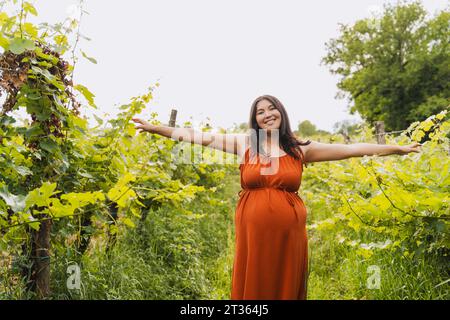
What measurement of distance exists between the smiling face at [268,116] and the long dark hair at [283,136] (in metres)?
0.02

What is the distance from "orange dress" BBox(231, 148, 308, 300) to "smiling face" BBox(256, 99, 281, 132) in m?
0.31

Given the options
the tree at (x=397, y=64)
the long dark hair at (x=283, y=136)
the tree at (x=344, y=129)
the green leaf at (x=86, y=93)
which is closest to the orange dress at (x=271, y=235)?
the long dark hair at (x=283, y=136)

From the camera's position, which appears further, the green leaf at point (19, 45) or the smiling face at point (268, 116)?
the smiling face at point (268, 116)

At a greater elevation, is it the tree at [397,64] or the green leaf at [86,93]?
the tree at [397,64]

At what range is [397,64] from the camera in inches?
1220

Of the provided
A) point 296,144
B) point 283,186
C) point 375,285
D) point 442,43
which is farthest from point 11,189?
point 442,43

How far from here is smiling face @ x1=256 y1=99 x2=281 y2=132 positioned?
306 centimetres

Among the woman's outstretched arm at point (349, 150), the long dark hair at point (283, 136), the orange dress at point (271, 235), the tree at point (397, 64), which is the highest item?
the tree at point (397, 64)

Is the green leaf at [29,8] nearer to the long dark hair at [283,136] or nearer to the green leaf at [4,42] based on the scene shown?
the green leaf at [4,42]

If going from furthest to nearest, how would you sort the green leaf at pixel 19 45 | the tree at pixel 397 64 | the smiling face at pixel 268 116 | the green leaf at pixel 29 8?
the tree at pixel 397 64, the smiling face at pixel 268 116, the green leaf at pixel 29 8, the green leaf at pixel 19 45

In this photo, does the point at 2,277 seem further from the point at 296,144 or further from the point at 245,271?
the point at 296,144

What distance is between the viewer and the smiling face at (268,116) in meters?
3.06

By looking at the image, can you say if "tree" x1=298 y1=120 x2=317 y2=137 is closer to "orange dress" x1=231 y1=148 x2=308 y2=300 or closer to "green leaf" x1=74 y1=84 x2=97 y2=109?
"orange dress" x1=231 y1=148 x2=308 y2=300

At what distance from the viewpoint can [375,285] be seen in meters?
3.66
